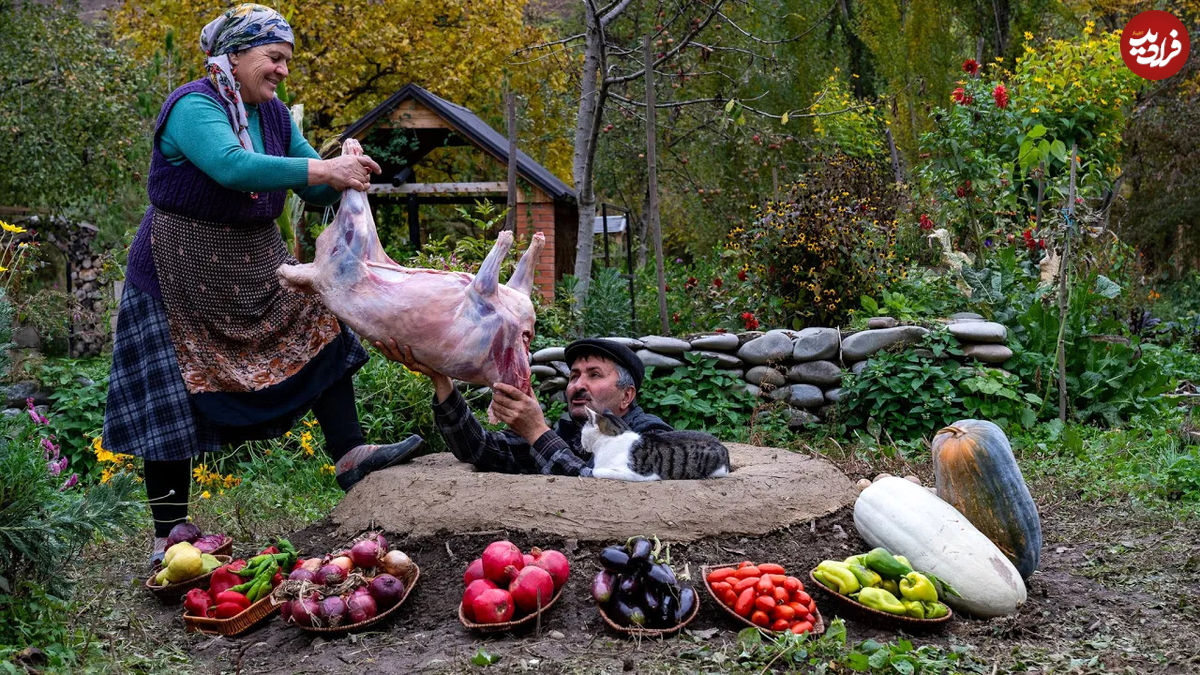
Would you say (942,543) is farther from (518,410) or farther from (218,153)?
(218,153)

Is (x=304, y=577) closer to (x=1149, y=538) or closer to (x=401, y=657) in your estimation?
(x=401, y=657)

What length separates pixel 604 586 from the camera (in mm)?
3600

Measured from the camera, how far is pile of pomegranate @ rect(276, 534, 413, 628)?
3.67 metres

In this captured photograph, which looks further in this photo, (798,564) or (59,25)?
(59,25)

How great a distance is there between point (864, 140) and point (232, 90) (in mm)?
10978

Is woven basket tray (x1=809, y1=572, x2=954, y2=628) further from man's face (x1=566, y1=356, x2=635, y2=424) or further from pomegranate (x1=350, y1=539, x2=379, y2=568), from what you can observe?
pomegranate (x1=350, y1=539, x2=379, y2=568)

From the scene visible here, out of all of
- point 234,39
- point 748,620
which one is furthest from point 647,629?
point 234,39

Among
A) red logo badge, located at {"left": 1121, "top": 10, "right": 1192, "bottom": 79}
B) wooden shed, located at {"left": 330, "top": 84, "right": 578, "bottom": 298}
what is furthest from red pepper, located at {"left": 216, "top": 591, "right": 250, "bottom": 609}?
red logo badge, located at {"left": 1121, "top": 10, "right": 1192, "bottom": 79}

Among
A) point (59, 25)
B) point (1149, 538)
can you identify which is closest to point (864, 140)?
point (1149, 538)

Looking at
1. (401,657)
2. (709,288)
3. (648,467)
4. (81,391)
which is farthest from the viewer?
(709,288)

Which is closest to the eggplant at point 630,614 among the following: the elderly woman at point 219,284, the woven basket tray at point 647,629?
the woven basket tray at point 647,629

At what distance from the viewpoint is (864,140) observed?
13953 millimetres

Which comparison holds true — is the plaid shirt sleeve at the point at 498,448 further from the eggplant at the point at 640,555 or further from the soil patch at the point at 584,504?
the eggplant at the point at 640,555

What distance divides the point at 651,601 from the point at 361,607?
39.6 inches
